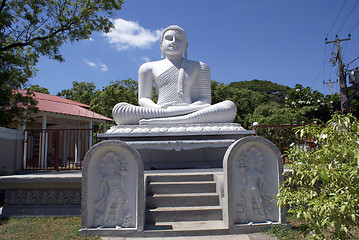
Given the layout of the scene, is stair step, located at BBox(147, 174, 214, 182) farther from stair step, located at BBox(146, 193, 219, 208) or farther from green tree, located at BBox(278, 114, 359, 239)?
green tree, located at BBox(278, 114, 359, 239)

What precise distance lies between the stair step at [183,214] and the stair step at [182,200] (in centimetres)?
19

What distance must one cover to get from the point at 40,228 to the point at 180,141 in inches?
130

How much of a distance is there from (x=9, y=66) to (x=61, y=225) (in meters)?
6.07

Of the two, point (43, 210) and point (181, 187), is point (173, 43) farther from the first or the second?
point (43, 210)

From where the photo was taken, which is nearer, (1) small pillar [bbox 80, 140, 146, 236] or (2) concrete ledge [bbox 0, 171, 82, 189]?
(1) small pillar [bbox 80, 140, 146, 236]

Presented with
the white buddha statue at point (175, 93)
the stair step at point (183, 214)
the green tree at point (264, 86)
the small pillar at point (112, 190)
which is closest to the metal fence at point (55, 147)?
the white buddha statue at point (175, 93)

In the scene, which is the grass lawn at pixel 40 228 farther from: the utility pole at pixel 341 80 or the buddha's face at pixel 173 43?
the utility pole at pixel 341 80

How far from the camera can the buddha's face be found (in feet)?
26.5

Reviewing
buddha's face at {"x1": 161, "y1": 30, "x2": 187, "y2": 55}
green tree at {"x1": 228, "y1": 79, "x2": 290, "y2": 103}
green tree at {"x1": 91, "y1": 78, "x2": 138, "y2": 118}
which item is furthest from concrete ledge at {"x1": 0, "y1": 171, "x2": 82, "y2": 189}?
green tree at {"x1": 228, "y1": 79, "x2": 290, "y2": 103}

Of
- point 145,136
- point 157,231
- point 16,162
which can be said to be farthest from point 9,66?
point 157,231

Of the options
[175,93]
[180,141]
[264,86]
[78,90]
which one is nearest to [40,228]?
[180,141]

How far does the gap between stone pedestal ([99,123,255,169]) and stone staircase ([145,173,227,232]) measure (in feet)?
4.79

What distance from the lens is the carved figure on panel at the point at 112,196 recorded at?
3836 mm

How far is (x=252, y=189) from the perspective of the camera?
3930mm
